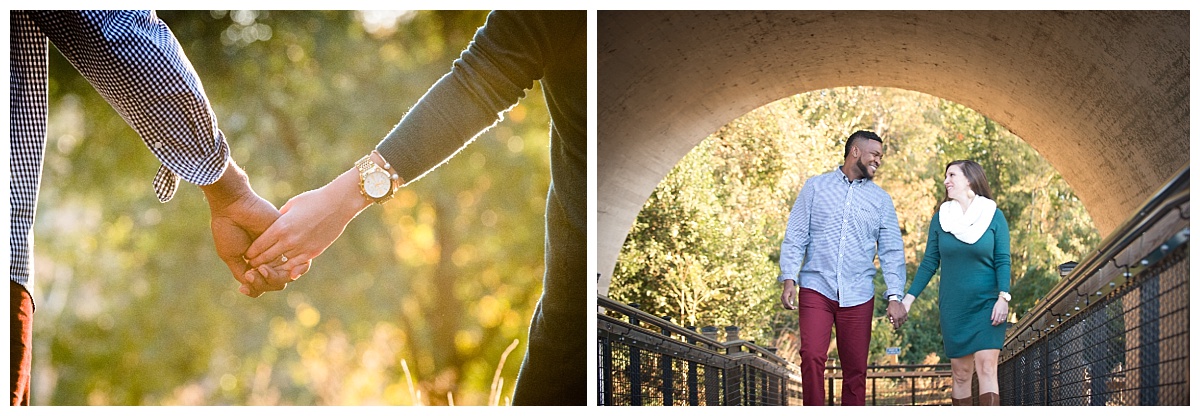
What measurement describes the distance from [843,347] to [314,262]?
11.9 ft

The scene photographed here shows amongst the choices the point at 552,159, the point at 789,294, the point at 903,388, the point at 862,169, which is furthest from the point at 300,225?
the point at 903,388

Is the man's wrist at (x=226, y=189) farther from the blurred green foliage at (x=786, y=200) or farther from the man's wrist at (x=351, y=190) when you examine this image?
the blurred green foliage at (x=786, y=200)

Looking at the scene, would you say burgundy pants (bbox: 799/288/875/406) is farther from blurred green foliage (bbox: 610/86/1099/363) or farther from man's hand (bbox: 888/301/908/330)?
blurred green foliage (bbox: 610/86/1099/363)

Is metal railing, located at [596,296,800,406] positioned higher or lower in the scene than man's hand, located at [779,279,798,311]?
lower

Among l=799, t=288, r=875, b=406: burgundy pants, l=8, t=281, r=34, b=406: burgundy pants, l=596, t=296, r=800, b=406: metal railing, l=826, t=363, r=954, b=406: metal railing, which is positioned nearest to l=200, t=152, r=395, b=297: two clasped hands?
l=8, t=281, r=34, b=406: burgundy pants

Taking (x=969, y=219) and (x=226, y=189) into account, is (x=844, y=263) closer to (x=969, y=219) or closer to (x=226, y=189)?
(x=969, y=219)

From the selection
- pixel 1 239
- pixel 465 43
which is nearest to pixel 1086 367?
pixel 465 43

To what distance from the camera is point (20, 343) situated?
386cm

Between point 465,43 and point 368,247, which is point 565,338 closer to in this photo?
point 465,43

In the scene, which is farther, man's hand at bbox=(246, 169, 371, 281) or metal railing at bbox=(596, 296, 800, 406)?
metal railing at bbox=(596, 296, 800, 406)

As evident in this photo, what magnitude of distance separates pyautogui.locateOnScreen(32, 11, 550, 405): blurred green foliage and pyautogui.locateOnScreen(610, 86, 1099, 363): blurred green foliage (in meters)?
4.64

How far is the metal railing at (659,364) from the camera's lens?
14.7 feet

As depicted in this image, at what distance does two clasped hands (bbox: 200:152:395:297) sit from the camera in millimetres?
4082
